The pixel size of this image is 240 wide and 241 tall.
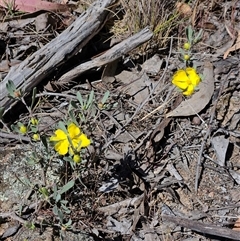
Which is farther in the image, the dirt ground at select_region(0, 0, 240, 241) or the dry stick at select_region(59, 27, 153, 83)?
the dry stick at select_region(59, 27, 153, 83)

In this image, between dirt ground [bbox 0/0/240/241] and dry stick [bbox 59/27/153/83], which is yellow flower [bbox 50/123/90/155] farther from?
dry stick [bbox 59/27/153/83]

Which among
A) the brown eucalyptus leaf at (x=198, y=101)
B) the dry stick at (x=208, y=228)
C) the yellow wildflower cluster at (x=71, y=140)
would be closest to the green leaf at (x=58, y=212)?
the yellow wildflower cluster at (x=71, y=140)

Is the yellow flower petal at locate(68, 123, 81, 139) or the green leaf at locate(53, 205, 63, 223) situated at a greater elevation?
the yellow flower petal at locate(68, 123, 81, 139)

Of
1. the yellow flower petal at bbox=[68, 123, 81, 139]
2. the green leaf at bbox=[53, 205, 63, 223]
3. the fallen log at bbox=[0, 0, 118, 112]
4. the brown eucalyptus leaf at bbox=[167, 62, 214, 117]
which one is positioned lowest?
the brown eucalyptus leaf at bbox=[167, 62, 214, 117]

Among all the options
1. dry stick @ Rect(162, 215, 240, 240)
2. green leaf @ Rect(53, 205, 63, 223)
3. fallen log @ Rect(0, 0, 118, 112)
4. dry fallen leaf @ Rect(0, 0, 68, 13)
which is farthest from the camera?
dry fallen leaf @ Rect(0, 0, 68, 13)

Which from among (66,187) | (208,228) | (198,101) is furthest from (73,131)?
(198,101)

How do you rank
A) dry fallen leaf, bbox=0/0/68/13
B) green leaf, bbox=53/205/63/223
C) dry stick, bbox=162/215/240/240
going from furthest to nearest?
dry fallen leaf, bbox=0/0/68/13 → dry stick, bbox=162/215/240/240 → green leaf, bbox=53/205/63/223

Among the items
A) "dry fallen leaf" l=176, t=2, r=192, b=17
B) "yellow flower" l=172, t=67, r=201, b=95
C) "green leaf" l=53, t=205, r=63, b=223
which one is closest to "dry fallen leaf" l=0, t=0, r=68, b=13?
"dry fallen leaf" l=176, t=2, r=192, b=17

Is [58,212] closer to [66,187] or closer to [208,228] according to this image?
[66,187]
